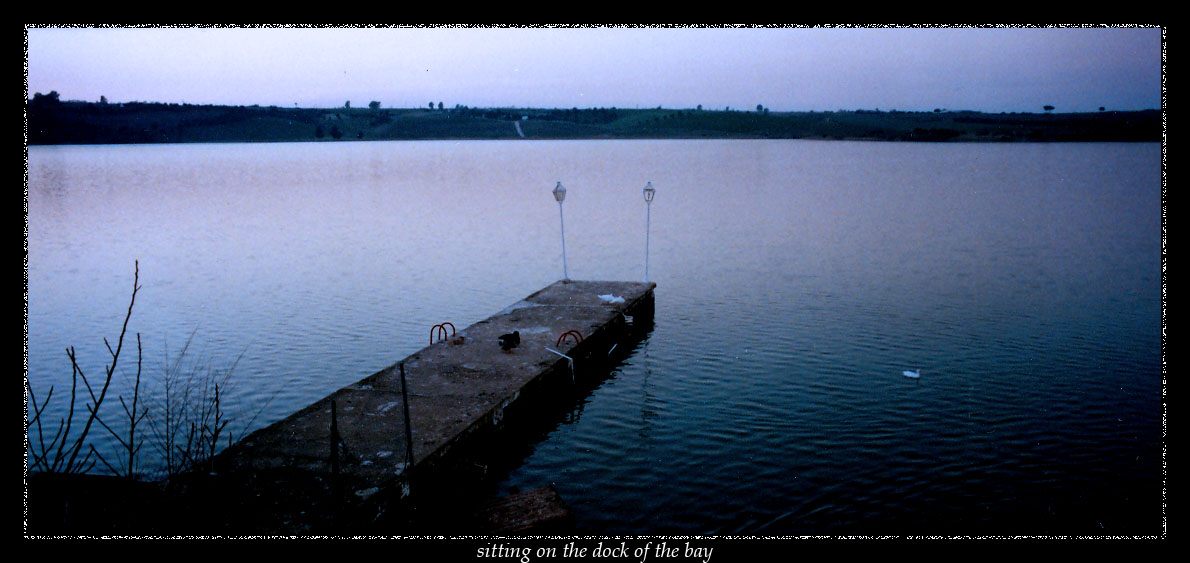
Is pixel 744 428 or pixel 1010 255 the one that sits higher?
pixel 1010 255

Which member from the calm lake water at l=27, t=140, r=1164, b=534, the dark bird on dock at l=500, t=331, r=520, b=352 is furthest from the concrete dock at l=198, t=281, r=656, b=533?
the calm lake water at l=27, t=140, r=1164, b=534

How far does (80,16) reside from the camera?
3273mm

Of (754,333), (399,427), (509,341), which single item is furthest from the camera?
(754,333)

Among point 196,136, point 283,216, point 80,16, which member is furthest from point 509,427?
point 196,136

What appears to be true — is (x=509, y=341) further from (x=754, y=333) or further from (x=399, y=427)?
(x=754, y=333)

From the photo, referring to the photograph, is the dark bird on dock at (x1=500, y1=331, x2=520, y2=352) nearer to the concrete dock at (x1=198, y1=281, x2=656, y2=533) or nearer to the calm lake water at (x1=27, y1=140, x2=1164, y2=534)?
the concrete dock at (x1=198, y1=281, x2=656, y2=533)

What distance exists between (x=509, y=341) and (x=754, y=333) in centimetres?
630

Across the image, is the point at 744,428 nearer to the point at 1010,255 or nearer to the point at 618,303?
the point at 618,303

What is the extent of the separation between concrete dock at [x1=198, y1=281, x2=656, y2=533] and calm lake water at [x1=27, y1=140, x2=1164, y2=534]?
1.00 metres

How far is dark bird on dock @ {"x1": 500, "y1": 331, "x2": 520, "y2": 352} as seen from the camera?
15.1 m

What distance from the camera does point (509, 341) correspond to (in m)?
15.2

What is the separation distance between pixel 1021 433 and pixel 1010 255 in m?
18.9

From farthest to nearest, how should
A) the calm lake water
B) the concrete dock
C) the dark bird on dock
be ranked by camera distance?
the dark bird on dock, the calm lake water, the concrete dock

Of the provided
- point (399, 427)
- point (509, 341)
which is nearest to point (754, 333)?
point (509, 341)
